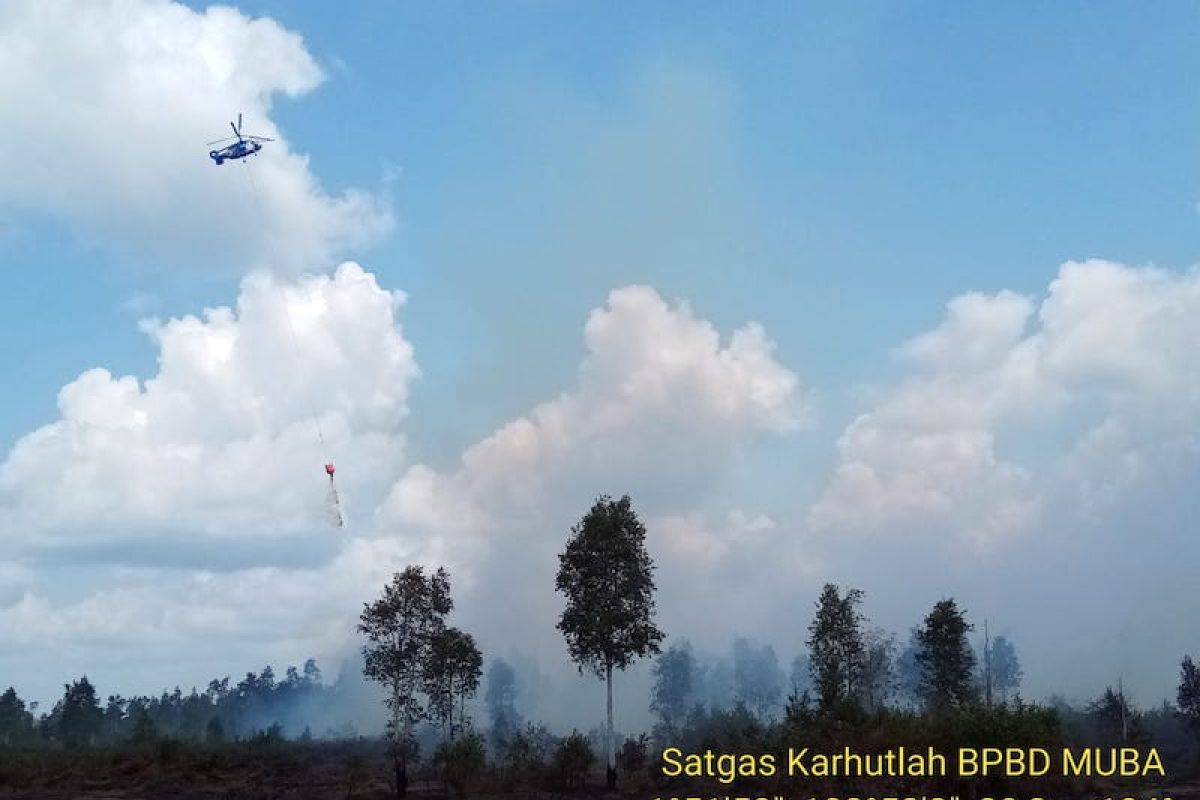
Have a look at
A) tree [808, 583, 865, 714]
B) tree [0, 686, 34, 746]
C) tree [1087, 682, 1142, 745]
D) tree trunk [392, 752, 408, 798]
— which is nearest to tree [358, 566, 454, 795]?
tree trunk [392, 752, 408, 798]

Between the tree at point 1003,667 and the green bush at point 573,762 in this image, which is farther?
the tree at point 1003,667

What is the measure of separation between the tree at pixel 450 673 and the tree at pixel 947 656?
27629 millimetres

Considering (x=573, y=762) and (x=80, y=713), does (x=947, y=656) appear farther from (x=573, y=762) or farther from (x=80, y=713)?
(x=80, y=713)

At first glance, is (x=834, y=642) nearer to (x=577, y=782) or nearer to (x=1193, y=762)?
(x=577, y=782)

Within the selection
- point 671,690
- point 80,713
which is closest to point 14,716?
point 80,713

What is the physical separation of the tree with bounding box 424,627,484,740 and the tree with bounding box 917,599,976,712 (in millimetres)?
27629

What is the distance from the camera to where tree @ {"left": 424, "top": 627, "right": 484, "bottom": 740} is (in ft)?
160

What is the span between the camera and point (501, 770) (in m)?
50.2

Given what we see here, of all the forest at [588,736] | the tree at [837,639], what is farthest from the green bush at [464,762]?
the tree at [837,639]

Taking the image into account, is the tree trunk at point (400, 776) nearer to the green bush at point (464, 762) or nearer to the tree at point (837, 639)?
the green bush at point (464, 762)

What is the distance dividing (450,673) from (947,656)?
30082mm

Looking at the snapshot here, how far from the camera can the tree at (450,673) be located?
48.7 metres

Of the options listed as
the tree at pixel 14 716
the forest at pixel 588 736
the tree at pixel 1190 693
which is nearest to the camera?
the forest at pixel 588 736

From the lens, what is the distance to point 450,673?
167ft
